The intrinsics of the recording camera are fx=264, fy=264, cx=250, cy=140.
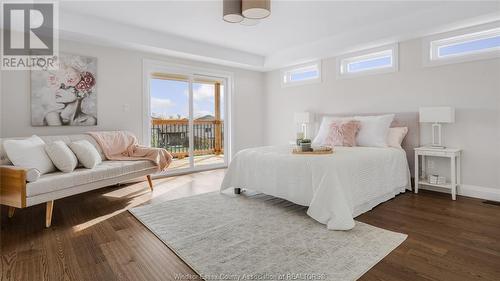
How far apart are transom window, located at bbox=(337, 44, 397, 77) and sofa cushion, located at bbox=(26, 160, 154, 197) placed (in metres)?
3.72

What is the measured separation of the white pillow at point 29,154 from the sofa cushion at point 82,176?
5.4 inches

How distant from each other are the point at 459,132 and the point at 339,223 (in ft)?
8.23

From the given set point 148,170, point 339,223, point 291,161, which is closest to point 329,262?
point 339,223

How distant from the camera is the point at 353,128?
394 centimetres

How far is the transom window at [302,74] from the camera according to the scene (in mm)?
5340

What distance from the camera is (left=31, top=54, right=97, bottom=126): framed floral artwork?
362 cm

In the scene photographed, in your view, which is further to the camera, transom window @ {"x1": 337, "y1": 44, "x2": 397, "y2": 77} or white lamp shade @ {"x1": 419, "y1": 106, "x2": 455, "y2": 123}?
transom window @ {"x1": 337, "y1": 44, "x2": 397, "y2": 77}

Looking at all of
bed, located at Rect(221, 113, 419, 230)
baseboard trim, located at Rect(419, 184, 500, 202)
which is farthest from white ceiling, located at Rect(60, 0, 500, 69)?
baseboard trim, located at Rect(419, 184, 500, 202)

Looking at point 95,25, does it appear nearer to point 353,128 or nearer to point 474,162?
point 353,128

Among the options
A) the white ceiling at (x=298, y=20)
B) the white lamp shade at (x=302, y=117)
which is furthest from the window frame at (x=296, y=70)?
the white lamp shade at (x=302, y=117)

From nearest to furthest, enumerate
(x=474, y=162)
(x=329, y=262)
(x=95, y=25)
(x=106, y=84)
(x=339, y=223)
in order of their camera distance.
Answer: (x=329, y=262), (x=339, y=223), (x=474, y=162), (x=95, y=25), (x=106, y=84)

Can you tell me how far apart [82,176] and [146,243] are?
4.09 feet
